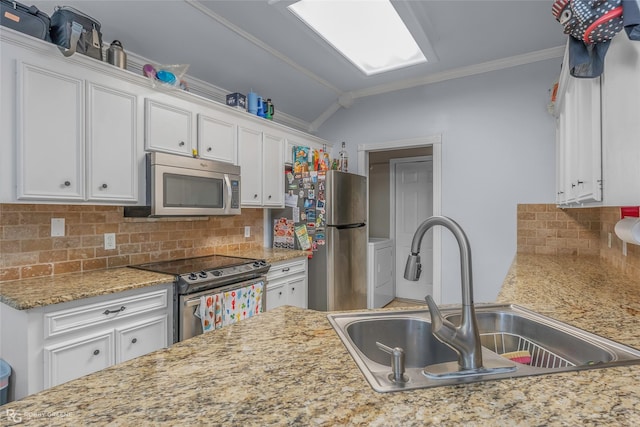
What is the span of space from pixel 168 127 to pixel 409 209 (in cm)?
339

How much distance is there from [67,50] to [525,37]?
327 centimetres

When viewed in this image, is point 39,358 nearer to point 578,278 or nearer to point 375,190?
point 578,278

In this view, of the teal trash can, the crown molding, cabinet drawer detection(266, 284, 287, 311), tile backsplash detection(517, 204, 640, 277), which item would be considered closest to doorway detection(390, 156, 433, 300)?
the crown molding

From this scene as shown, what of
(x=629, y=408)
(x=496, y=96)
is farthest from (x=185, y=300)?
(x=496, y=96)

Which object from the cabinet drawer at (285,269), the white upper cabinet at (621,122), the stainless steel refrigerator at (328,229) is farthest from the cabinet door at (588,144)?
the cabinet drawer at (285,269)

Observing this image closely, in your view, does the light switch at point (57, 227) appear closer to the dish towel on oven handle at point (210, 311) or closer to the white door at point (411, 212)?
the dish towel on oven handle at point (210, 311)

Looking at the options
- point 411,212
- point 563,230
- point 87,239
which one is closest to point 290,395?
point 87,239

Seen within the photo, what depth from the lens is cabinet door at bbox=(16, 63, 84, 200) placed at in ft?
5.38

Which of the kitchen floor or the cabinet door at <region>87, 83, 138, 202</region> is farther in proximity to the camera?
the kitchen floor

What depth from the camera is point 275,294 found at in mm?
2877

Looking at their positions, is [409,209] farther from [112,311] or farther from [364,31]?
[112,311]

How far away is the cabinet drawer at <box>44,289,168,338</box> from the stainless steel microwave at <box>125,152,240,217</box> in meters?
0.55

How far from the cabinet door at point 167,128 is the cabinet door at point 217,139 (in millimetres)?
94

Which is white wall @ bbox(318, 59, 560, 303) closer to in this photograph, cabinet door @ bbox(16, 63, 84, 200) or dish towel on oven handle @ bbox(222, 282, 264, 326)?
dish towel on oven handle @ bbox(222, 282, 264, 326)
